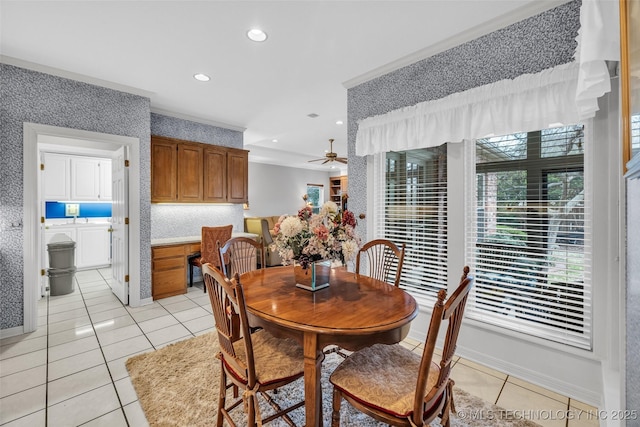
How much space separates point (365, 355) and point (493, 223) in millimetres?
1656

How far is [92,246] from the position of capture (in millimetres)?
5844

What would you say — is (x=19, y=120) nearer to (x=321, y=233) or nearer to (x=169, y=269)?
(x=169, y=269)

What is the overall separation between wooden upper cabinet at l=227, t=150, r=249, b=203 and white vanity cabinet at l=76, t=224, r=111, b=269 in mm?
3060

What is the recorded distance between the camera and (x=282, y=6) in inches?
83.2

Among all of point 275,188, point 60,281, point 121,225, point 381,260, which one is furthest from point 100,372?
point 275,188

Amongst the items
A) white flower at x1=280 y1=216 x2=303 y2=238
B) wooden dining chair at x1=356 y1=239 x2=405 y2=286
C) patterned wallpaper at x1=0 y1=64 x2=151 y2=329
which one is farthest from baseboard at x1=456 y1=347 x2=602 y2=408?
patterned wallpaper at x1=0 y1=64 x2=151 y2=329

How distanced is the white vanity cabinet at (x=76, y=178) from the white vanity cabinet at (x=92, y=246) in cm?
62

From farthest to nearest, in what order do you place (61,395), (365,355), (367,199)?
(367,199), (61,395), (365,355)

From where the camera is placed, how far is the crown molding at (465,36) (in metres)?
2.06

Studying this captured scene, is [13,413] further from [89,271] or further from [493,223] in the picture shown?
[89,271]

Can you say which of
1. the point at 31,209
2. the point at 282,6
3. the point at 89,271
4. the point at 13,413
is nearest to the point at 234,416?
the point at 13,413

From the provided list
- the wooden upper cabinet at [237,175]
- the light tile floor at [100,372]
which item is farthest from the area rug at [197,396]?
the wooden upper cabinet at [237,175]

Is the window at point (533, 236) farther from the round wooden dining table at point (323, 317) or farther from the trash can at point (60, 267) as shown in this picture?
the trash can at point (60, 267)

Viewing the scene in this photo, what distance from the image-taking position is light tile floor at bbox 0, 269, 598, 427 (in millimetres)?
1831
